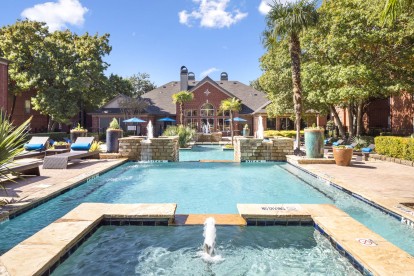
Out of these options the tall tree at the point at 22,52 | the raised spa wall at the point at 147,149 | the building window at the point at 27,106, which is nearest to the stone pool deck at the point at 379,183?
the raised spa wall at the point at 147,149

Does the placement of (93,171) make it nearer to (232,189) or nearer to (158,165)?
(158,165)

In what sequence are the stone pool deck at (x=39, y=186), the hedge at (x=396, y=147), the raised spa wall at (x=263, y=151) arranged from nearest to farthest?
the stone pool deck at (x=39, y=186), the hedge at (x=396, y=147), the raised spa wall at (x=263, y=151)

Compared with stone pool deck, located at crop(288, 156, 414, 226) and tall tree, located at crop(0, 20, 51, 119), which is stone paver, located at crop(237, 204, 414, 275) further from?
tall tree, located at crop(0, 20, 51, 119)

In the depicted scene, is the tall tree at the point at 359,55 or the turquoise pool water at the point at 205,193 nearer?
the turquoise pool water at the point at 205,193

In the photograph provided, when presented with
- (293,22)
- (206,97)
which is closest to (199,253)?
(293,22)

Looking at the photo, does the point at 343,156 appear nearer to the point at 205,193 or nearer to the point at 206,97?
the point at 205,193

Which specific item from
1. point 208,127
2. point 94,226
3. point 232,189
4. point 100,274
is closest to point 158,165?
point 232,189

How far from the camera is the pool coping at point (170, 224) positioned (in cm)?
362

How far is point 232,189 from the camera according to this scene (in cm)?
966

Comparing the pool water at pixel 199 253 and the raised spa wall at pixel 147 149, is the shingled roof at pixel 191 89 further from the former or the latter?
the pool water at pixel 199 253

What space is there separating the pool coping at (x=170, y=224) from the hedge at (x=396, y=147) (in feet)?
33.2

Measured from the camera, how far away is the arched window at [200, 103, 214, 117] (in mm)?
43062

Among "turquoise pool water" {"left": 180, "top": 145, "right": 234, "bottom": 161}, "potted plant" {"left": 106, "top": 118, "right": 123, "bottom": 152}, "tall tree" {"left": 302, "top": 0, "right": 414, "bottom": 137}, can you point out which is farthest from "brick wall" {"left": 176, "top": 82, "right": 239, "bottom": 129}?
"potted plant" {"left": 106, "top": 118, "right": 123, "bottom": 152}

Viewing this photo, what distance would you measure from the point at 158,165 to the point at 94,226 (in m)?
9.84
